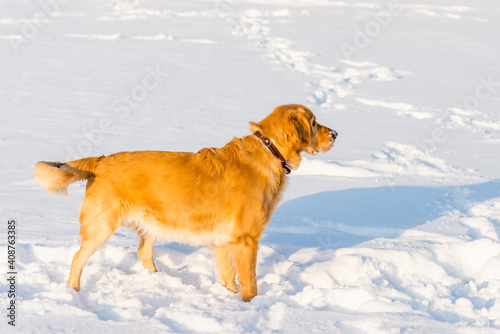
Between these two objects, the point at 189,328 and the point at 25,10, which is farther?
the point at 25,10

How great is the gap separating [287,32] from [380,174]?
29.6ft

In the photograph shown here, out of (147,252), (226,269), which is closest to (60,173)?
(147,252)

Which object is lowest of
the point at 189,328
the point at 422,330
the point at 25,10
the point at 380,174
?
the point at 25,10

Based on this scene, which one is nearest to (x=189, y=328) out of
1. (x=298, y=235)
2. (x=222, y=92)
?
(x=298, y=235)

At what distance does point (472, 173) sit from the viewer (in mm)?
6801

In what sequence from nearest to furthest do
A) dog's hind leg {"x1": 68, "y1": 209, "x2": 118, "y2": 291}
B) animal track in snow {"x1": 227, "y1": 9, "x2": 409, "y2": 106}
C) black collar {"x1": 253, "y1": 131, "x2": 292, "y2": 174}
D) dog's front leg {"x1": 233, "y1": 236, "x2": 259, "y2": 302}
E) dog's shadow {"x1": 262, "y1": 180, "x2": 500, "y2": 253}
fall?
dog's hind leg {"x1": 68, "y1": 209, "x2": 118, "y2": 291}, dog's front leg {"x1": 233, "y1": 236, "x2": 259, "y2": 302}, black collar {"x1": 253, "y1": 131, "x2": 292, "y2": 174}, dog's shadow {"x1": 262, "y1": 180, "x2": 500, "y2": 253}, animal track in snow {"x1": 227, "y1": 9, "x2": 409, "y2": 106}

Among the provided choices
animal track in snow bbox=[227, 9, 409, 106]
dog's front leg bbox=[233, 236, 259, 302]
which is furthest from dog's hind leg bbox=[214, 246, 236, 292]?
animal track in snow bbox=[227, 9, 409, 106]

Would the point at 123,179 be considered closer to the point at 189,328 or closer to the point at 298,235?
the point at 189,328

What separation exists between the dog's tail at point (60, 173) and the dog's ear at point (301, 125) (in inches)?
57.0

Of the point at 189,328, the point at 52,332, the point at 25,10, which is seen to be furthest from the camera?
the point at 25,10

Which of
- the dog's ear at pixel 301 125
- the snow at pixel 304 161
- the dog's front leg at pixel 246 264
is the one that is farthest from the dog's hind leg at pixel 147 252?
the dog's ear at pixel 301 125

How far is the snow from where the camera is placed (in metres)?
3.39

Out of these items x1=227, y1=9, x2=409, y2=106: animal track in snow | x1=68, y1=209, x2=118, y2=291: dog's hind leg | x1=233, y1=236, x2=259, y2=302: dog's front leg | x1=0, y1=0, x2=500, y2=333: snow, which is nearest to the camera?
x1=0, y1=0, x2=500, y2=333: snow

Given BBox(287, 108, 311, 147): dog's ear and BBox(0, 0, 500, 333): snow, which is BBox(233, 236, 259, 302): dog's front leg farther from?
BBox(287, 108, 311, 147): dog's ear
